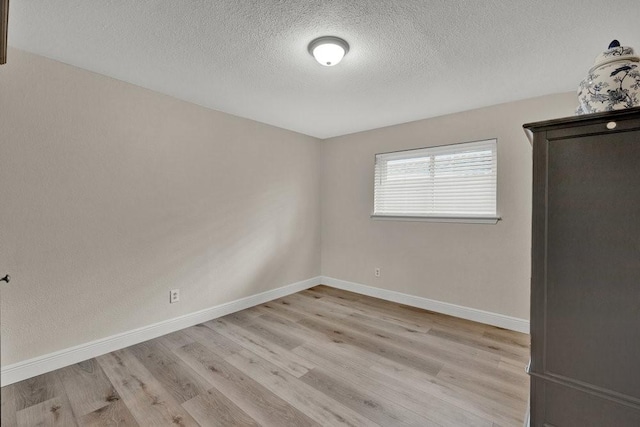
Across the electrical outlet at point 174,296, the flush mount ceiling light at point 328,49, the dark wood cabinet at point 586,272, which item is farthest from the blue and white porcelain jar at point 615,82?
the electrical outlet at point 174,296

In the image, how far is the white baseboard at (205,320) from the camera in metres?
1.99

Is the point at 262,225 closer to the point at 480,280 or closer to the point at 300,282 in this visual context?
the point at 300,282

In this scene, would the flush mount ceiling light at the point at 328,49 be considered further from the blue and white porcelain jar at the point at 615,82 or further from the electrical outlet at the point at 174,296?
the electrical outlet at the point at 174,296

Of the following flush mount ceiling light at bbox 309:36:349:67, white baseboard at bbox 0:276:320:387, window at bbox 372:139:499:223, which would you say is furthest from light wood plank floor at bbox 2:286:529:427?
flush mount ceiling light at bbox 309:36:349:67

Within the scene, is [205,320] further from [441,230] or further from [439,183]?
[439,183]

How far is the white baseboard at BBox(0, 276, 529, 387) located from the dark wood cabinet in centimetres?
173

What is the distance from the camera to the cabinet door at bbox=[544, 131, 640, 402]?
1130mm

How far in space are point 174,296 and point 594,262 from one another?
3.01 metres

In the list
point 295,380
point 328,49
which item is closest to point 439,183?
point 328,49

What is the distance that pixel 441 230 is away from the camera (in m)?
3.21

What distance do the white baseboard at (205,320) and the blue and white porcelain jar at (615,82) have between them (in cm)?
225

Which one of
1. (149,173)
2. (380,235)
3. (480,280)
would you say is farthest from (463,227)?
(149,173)

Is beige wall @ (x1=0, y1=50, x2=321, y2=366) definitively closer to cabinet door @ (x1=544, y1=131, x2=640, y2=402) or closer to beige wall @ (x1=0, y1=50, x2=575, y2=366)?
beige wall @ (x1=0, y1=50, x2=575, y2=366)

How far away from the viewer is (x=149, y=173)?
2.54 m
